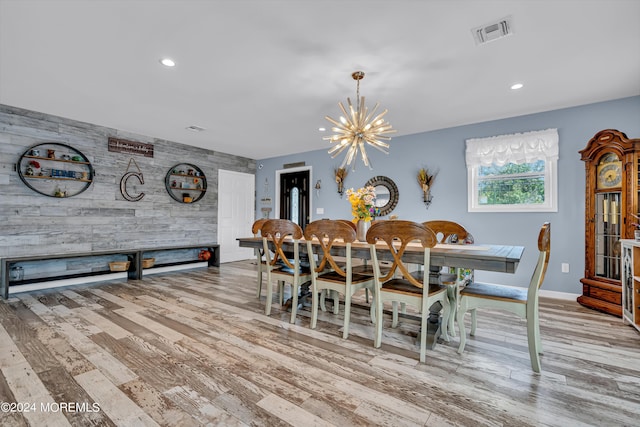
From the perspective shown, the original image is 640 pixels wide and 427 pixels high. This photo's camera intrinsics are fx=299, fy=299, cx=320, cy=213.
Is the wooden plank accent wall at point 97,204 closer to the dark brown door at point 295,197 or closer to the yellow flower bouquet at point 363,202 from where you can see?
the dark brown door at point 295,197

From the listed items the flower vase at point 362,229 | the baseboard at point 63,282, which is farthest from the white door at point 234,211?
the flower vase at point 362,229

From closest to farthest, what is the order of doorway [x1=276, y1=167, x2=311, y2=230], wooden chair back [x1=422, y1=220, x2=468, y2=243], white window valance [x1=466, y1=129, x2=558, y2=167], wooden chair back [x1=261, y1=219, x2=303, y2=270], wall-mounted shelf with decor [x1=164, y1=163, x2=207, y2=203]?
1. wooden chair back [x1=261, y1=219, x2=303, y2=270]
2. wooden chair back [x1=422, y1=220, x2=468, y2=243]
3. white window valance [x1=466, y1=129, x2=558, y2=167]
4. wall-mounted shelf with decor [x1=164, y1=163, x2=207, y2=203]
5. doorway [x1=276, y1=167, x2=311, y2=230]

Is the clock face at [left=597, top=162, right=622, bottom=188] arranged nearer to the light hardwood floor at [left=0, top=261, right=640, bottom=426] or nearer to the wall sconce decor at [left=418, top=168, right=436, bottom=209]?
the light hardwood floor at [left=0, top=261, right=640, bottom=426]

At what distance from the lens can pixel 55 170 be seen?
4262mm

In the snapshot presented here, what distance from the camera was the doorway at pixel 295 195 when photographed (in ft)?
21.3

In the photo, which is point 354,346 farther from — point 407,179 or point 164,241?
point 164,241

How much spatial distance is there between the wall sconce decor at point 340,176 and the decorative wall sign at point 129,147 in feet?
11.2

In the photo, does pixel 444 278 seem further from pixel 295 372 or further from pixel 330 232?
pixel 295 372

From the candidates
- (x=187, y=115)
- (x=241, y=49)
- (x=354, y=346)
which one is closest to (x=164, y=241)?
(x=187, y=115)

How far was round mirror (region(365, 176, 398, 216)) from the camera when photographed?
17.0 feet

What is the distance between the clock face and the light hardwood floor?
140 cm

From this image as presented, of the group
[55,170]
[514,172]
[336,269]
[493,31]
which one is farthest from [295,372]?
[55,170]

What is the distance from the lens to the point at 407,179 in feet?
16.6

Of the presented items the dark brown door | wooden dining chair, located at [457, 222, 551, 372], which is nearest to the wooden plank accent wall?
the dark brown door
